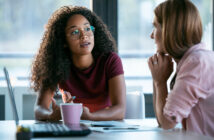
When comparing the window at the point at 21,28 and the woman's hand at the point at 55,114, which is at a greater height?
the window at the point at 21,28

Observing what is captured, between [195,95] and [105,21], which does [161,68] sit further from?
[105,21]

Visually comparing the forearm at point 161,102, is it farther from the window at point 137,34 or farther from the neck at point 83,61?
the window at point 137,34

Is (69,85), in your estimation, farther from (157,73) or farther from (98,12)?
(98,12)

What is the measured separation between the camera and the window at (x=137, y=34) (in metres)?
3.76

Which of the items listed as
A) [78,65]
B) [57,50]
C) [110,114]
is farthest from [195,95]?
[57,50]

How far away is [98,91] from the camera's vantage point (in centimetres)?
224

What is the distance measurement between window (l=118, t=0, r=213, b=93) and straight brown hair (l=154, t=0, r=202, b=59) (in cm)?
217

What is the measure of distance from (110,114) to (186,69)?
2.03ft

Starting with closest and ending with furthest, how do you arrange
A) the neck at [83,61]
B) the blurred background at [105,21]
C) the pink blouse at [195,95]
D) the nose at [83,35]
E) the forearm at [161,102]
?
the pink blouse at [195,95], the forearm at [161,102], the nose at [83,35], the neck at [83,61], the blurred background at [105,21]

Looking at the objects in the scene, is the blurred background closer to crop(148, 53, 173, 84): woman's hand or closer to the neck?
the neck

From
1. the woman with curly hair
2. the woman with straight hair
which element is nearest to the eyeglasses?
the woman with curly hair

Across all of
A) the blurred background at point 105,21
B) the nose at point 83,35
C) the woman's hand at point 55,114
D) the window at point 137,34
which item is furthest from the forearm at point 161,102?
the window at point 137,34

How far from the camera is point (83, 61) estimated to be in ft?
7.57

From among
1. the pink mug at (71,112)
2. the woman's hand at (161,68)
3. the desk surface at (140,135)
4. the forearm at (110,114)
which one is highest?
the woman's hand at (161,68)
